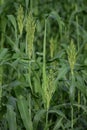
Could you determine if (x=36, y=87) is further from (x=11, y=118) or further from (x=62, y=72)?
(x=11, y=118)

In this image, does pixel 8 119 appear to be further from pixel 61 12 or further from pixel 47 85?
pixel 61 12

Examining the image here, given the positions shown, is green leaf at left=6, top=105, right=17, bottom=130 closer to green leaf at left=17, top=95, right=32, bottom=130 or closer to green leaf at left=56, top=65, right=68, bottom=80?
green leaf at left=17, top=95, right=32, bottom=130

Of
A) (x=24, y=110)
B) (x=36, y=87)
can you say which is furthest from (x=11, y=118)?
(x=36, y=87)

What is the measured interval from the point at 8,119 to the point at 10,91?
369 mm

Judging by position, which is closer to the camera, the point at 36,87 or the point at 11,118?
the point at 11,118

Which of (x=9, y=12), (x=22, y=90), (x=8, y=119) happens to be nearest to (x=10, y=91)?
(x=22, y=90)

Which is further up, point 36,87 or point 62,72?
point 62,72

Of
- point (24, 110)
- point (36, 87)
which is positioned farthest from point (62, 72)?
point (24, 110)

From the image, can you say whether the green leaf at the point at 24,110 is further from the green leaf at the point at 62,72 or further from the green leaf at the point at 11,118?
the green leaf at the point at 62,72

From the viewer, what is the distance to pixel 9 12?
3.05 meters

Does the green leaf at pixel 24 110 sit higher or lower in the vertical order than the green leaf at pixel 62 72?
lower

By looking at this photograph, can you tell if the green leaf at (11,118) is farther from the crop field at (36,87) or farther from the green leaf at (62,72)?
the green leaf at (62,72)

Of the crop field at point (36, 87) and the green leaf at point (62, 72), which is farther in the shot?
the green leaf at point (62, 72)

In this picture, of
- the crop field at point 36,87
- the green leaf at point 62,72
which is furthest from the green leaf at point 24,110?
the green leaf at point 62,72
